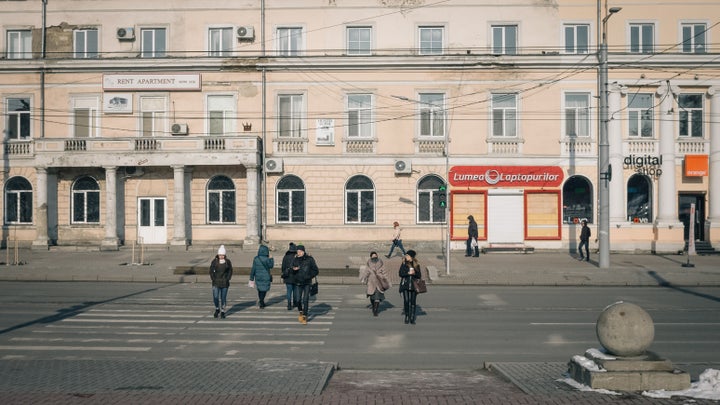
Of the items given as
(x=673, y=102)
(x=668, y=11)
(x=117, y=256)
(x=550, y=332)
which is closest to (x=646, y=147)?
(x=673, y=102)

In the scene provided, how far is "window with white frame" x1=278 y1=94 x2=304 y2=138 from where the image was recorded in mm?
34969

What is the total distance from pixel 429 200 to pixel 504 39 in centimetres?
943

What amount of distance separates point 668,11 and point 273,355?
31.1m

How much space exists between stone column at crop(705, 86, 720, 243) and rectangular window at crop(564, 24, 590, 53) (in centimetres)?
682

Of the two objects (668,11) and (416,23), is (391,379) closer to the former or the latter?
(416,23)

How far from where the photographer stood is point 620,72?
34.3 metres

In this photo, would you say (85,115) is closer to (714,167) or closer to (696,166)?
(696,166)

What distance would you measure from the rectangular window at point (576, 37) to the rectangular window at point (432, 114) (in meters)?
7.20

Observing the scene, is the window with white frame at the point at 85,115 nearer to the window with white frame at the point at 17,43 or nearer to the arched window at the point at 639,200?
the window with white frame at the point at 17,43

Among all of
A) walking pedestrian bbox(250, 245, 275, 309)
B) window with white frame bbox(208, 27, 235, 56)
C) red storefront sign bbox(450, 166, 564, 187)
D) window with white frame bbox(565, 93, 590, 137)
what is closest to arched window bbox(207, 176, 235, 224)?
window with white frame bbox(208, 27, 235, 56)

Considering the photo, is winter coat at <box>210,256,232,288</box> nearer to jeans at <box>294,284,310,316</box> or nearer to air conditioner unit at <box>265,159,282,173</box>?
jeans at <box>294,284,310,316</box>

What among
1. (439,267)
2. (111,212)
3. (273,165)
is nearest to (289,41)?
(273,165)

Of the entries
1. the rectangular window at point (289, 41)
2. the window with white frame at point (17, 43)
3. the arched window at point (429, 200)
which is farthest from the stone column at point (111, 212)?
the arched window at point (429, 200)

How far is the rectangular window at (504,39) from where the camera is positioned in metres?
35.0
